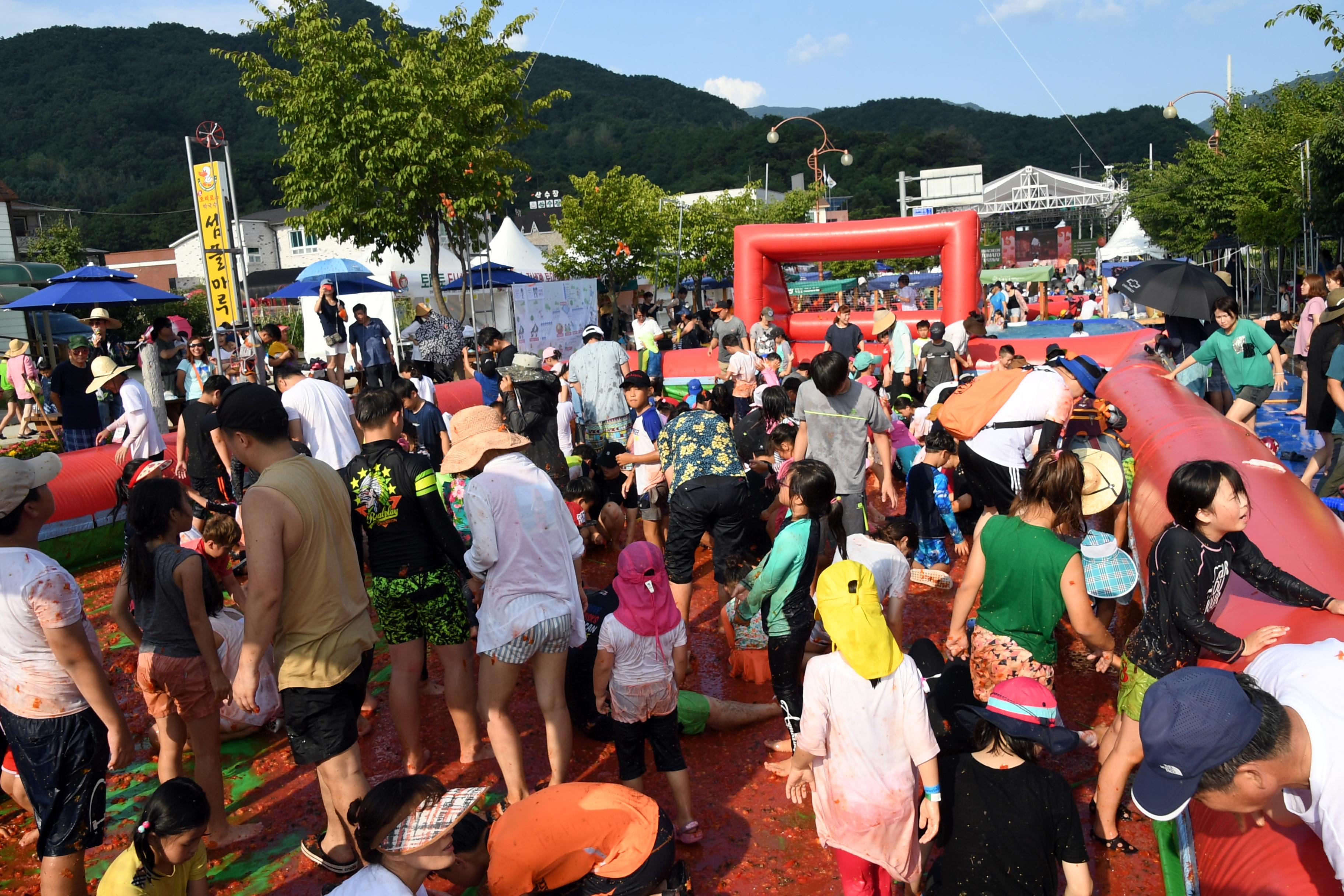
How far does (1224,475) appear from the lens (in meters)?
2.88

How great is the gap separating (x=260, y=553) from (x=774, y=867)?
7.36ft

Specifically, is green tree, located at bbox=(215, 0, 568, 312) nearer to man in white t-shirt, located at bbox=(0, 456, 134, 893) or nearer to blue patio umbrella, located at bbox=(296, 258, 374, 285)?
blue patio umbrella, located at bbox=(296, 258, 374, 285)

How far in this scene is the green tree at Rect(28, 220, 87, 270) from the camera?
4288 centimetres

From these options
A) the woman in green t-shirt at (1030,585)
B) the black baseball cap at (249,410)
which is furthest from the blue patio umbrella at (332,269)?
the woman in green t-shirt at (1030,585)

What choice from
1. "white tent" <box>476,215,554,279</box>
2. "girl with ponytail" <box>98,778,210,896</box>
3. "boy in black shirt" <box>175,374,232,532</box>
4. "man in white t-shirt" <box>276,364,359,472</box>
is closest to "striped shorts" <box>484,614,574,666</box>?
"girl with ponytail" <box>98,778,210,896</box>

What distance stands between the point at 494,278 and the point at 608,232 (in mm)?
9139

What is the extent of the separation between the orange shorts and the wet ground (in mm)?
667

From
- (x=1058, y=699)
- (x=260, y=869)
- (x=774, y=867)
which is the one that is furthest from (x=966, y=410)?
(x=260, y=869)

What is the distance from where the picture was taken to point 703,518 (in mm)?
5148

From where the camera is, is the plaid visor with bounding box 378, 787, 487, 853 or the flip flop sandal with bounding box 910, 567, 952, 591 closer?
the plaid visor with bounding box 378, 787, 487, 853

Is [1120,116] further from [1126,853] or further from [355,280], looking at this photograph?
[1126,853]

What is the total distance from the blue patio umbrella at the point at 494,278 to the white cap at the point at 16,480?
17.3 metres

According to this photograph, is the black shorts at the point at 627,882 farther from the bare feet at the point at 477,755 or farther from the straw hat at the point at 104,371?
the straw hat at the point at 104,371

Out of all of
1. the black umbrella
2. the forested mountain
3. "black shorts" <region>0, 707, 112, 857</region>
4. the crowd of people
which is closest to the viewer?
the crowd of people
